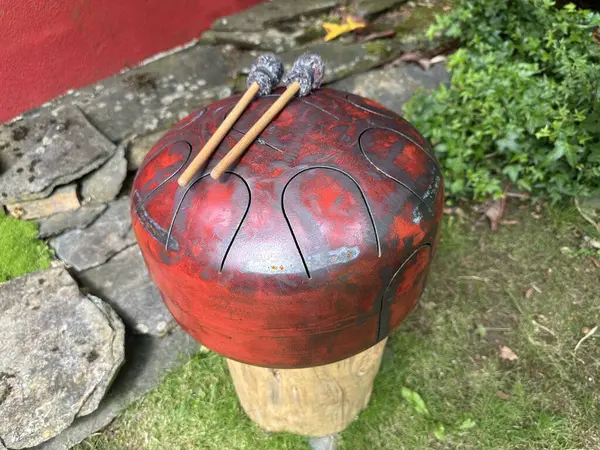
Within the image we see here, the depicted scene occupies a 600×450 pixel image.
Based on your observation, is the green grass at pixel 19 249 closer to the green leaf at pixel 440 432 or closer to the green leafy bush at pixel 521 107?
the green leaf at pixel 440 432

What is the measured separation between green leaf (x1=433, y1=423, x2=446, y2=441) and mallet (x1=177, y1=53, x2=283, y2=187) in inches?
72.5

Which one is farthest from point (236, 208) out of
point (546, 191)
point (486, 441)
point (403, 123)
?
point (546, 191)

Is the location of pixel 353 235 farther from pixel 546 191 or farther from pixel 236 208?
pixel 546 191

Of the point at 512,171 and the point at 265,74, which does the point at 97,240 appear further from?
the point at 512,171

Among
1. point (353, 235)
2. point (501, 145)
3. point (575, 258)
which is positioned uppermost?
point (353, 235)

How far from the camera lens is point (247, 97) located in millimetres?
1795

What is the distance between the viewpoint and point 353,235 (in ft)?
4.94

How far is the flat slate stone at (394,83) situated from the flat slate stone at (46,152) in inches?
73.6

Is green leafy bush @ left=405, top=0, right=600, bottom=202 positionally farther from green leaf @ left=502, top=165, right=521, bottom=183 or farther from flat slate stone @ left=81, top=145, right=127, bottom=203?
flat slate stone @ left=81, top=145, right=127, bottom=203

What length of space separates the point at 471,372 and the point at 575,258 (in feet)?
3.70

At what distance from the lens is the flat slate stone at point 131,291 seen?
2.96 meters

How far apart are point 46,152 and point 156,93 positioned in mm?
869

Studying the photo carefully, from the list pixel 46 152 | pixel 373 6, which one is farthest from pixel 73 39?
pixel 373 6

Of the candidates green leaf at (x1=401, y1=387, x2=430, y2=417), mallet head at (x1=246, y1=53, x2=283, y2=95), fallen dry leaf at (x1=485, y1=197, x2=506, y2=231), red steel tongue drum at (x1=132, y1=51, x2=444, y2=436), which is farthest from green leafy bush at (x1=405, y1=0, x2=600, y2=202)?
mallet head at (x1=246, y1=53, x2=283, y2=95)
